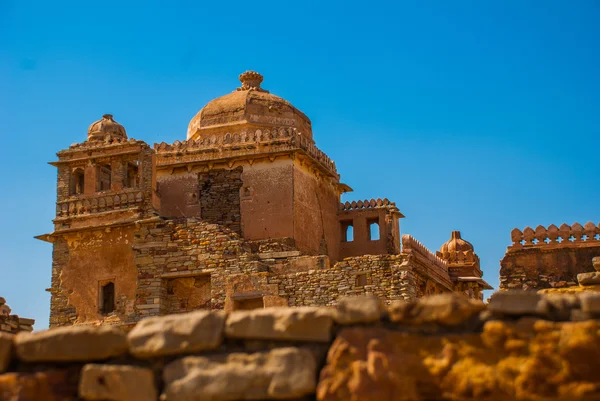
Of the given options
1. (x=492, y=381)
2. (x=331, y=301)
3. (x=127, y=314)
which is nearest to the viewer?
(x=492, y=381)

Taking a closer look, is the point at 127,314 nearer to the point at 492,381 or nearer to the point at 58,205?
the point at 58,205

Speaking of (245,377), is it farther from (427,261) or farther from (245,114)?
(245,114)

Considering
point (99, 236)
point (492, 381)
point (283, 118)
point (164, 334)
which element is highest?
point (283, 118)

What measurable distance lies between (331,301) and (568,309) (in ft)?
50.5

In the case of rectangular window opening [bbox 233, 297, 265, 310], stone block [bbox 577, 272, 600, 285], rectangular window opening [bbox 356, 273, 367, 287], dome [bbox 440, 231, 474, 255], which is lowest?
stone block [bbox 577, 272, 600, 285]

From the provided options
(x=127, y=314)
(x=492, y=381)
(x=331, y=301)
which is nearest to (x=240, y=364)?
(x=492, y=381)

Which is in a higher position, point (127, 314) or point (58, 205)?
point (58, 205)

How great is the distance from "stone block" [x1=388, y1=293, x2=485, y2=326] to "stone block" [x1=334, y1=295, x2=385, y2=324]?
0.25ft

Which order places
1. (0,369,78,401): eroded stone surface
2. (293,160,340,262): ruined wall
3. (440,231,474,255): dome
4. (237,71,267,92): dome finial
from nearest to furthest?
(0,369,78,401): eroded stone surface, (293,160,340,262): ruined wall, (237,71,267,92): dome finial, (440,231,474,255): dome

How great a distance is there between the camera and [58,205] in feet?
75.5

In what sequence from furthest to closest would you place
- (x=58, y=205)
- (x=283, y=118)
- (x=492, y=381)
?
1. (x=283, y=118)
2. (x=58, y=205)
3. (x=492, y=381)

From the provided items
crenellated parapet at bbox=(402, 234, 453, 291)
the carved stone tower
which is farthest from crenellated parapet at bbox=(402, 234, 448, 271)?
the carved stone tower

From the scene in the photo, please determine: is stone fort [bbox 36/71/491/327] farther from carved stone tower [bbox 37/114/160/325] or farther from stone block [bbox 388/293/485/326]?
stone block [bbox 388/293/485/326]

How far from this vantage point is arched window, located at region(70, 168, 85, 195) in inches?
918
